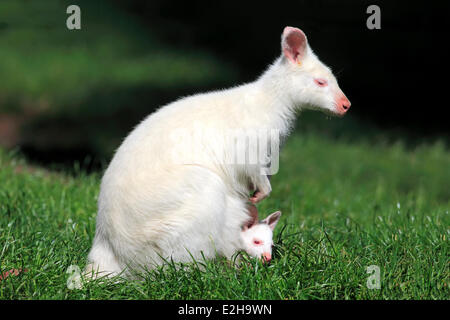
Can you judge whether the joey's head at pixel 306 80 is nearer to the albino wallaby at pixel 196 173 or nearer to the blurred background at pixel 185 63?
the albino wallaby at pixel 196 173

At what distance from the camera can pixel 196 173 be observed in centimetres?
400

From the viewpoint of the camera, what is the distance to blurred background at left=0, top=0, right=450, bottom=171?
11906 millimetres

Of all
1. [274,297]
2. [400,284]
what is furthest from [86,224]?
[400,284]

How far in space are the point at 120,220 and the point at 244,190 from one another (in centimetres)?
85

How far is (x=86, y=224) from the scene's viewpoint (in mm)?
5254

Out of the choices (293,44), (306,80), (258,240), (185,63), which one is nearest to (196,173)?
(258,240)

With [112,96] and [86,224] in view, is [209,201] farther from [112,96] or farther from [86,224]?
[112,96]

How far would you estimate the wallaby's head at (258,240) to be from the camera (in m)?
4.25

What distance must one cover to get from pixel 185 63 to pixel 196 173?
436 inches

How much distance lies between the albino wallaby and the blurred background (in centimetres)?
610

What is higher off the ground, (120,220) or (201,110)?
(201,110)

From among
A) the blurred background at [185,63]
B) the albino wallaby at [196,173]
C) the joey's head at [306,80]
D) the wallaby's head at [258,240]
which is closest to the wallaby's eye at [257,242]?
the wallaby's head at [258,240]

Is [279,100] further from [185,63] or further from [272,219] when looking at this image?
[185,63]

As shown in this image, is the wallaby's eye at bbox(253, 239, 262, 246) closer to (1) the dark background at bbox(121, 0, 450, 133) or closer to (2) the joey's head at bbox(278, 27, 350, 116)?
(2) the joey's head at bbox(278, 27, 350, 116)
